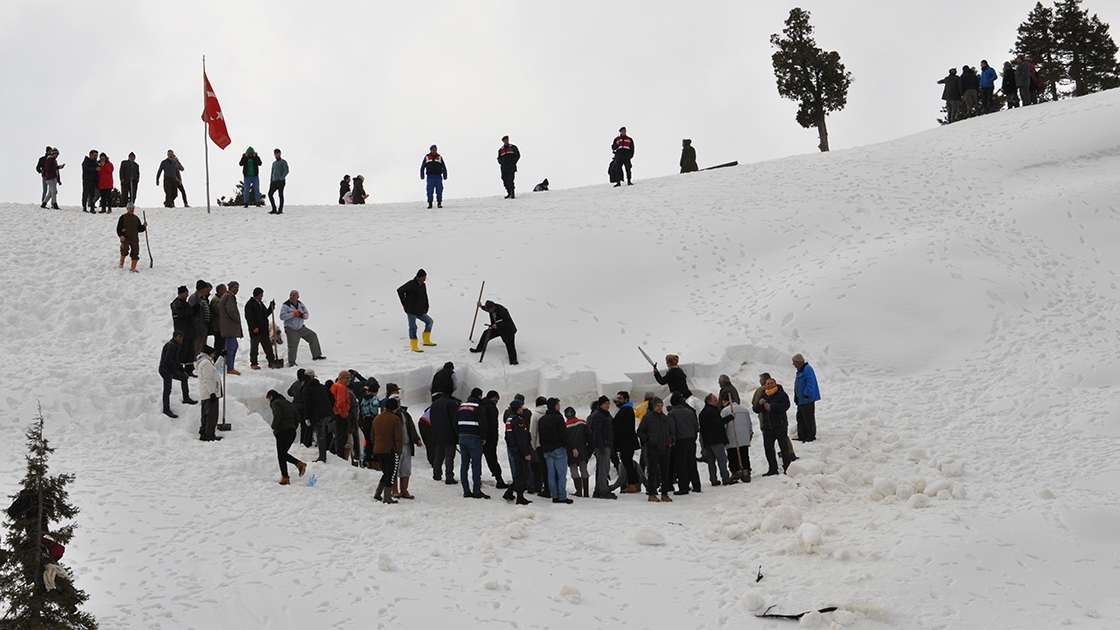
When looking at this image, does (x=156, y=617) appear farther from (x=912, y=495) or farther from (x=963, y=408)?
(x=963, y=408)

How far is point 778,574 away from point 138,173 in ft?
77.2

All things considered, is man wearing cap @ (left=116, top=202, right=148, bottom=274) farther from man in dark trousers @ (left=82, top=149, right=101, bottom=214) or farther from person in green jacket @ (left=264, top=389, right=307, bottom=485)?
person in green jacket @ (left=264, top=389, right=307, bottom=485)

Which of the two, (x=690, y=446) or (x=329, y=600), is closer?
(x=329, y=600)

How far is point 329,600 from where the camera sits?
9086 mm

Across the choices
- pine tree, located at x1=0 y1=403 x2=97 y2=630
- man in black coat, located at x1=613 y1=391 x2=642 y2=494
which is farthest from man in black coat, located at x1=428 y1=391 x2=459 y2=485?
pine tree, located at x1=0 y1=403 x2=97 y2=630

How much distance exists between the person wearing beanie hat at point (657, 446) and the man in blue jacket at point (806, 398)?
8.38 feet

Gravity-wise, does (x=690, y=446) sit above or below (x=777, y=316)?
below

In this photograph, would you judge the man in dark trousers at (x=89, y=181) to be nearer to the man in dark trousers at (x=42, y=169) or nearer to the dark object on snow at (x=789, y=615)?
the man in dark trousers at (x=42, y=169)

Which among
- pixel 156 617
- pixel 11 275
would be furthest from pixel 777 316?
pixel 11 275

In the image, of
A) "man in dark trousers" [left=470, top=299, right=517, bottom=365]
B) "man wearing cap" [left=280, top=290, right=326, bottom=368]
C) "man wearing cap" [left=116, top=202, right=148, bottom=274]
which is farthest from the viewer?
"man wearing cap" [left=116, top=202, right=148, bottom=274]

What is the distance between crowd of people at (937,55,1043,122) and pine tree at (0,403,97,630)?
3071 centimetres

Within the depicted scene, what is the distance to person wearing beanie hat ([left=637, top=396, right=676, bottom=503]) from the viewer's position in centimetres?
1299

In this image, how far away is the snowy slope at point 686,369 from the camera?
941cm

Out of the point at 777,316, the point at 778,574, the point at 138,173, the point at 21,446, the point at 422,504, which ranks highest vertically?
the point at 138,173
